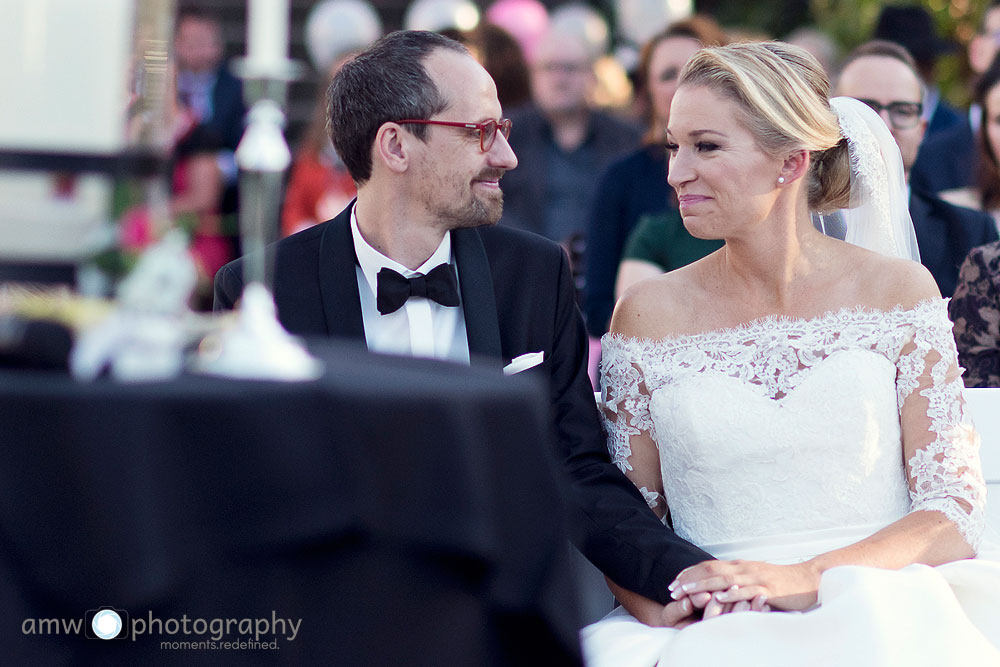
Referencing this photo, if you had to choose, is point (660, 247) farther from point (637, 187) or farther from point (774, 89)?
point (774, 89)

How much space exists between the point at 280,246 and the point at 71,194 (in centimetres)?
121

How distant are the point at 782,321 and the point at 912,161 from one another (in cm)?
149

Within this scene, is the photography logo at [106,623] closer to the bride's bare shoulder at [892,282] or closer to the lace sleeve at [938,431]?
the lace sleeve at [938,431]

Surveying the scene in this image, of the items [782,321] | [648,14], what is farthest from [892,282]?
[648,14]

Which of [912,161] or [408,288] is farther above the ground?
[912,161]

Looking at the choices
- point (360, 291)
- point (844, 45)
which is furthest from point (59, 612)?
point (844, 45)

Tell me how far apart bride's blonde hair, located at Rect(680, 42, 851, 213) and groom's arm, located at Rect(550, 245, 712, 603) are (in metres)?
0.53

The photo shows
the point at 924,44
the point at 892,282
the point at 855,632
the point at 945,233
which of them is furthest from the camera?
the point at 924,44

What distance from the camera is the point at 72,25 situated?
4.88 feet

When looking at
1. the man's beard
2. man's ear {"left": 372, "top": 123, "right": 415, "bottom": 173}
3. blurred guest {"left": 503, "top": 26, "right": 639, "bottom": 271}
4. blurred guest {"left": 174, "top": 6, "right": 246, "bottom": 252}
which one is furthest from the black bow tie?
blurred guest {"left": 174, "top": 6, "right": 246, "bottom": 252}

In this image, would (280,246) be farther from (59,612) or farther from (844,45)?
(844,45)

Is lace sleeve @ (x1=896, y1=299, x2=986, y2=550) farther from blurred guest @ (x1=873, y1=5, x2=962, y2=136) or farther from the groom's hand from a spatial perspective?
blurred guest @ (x1=873, y1=5, x2=962, y2=136)

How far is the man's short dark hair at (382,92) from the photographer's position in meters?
2.69

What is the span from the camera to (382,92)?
108 inches
